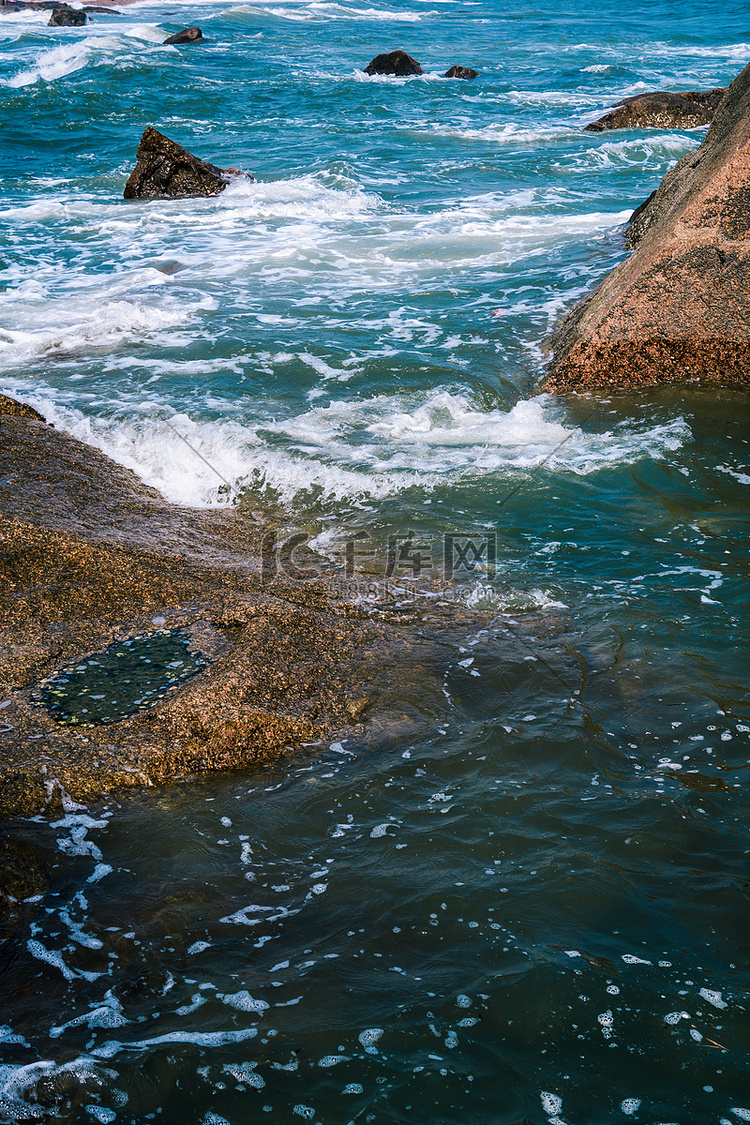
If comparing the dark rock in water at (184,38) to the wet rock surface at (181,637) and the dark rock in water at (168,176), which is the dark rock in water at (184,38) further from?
the wet rock surface at (181,637)

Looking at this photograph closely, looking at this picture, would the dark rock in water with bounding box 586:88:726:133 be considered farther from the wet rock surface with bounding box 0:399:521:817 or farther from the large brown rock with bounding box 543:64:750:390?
the wet rock surface with bounding box 0:399:521:817

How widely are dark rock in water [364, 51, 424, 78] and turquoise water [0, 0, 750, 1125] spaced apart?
54.9 feet

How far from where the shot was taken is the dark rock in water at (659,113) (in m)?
18.1

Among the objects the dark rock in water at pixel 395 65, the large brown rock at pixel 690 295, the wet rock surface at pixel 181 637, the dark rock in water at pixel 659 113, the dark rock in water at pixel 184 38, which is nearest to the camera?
the wet rock surface at pixel 181 637

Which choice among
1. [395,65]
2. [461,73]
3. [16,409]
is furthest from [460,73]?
[16,409]

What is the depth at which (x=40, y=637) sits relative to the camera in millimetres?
3572

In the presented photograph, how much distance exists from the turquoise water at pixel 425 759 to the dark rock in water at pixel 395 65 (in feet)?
54.9

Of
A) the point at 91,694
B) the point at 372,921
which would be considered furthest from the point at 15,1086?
the point at 91,694

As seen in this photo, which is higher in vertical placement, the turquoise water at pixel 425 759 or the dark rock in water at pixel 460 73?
the dark rock in water at pixel 460 73

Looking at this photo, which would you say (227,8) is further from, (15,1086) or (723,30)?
(15,1086)

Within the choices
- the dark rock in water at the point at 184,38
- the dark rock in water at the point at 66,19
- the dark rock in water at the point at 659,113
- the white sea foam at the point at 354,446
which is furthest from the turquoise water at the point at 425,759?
the dark rock in water at the point at 66,19

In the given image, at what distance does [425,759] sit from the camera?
3.18 metres

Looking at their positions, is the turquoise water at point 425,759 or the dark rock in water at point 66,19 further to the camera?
the dark rock in water at point 66,19

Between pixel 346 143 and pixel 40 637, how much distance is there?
16.5 metres
